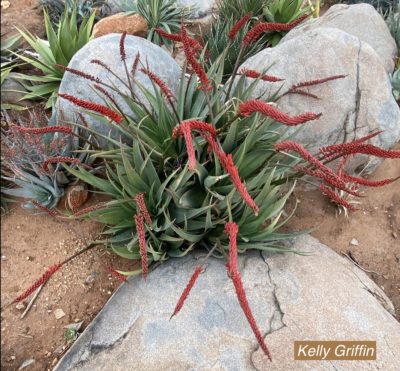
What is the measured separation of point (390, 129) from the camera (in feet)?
10.9

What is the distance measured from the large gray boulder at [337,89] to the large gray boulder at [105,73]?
0.78m

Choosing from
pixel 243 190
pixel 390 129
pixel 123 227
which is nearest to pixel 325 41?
pixel 390 129

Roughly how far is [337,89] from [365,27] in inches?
48.8

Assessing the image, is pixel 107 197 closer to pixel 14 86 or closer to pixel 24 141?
pixel 24 141

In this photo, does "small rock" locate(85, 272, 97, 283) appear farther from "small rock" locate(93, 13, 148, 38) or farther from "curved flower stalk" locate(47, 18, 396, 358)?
"small rock" locate(93, 13, 148, 38)

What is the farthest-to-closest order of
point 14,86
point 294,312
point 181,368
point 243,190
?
Answer: point 14,86 < point 294,312 < point 181,368 < point 243,190

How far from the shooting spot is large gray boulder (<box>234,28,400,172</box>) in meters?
3.27

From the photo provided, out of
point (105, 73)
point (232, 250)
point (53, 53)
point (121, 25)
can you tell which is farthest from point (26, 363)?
point (121, 25)

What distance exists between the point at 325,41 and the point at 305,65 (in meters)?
0.26

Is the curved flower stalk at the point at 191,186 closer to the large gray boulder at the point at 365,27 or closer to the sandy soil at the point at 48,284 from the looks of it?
the sandy soil at the point at 48,284

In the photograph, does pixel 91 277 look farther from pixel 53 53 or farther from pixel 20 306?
pixel 53 53

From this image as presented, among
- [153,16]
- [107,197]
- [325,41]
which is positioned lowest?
[107,197]

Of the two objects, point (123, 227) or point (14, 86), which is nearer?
point (123, 227)

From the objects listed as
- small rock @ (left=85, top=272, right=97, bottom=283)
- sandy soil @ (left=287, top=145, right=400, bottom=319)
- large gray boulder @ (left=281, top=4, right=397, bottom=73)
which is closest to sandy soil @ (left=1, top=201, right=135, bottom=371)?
small rock @ (left=85, top=272, right=97, bottom=283)
